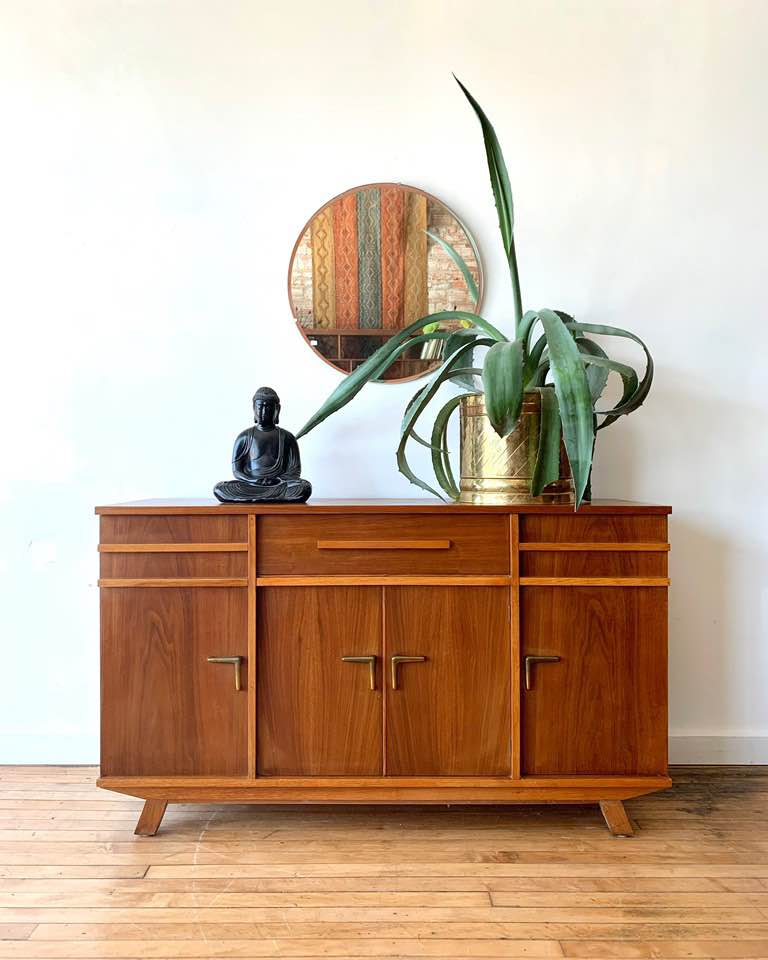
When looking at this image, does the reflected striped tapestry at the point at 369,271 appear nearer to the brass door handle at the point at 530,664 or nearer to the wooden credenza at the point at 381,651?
the wooden credenza at the point at 381,651

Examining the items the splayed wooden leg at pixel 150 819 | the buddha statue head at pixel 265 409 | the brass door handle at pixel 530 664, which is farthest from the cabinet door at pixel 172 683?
the brass door handle at pixel 530 664

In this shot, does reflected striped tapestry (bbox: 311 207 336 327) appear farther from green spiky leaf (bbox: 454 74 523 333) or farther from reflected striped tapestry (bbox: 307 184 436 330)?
green spiky leaf (bbox: 454 74 523 333)

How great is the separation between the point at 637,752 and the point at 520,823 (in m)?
0.37

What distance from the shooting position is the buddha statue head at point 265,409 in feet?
6.72

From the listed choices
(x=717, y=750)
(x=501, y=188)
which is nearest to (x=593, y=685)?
(x=717, y=750)

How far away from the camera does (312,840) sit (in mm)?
1857

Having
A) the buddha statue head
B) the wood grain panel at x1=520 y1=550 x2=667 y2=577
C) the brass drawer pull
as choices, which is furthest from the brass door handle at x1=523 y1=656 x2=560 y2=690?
the buddha statue head

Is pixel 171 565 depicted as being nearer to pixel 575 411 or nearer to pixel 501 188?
pixel 575 411

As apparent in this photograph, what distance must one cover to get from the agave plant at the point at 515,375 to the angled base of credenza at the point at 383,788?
718mm

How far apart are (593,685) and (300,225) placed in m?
1.63

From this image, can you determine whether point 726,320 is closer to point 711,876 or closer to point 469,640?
point 469,640

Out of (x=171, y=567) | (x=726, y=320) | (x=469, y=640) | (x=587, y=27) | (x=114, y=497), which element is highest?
(x=587, y=27)

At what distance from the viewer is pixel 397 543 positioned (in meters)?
1.85

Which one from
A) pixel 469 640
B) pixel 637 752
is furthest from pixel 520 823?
pixel 469 640
